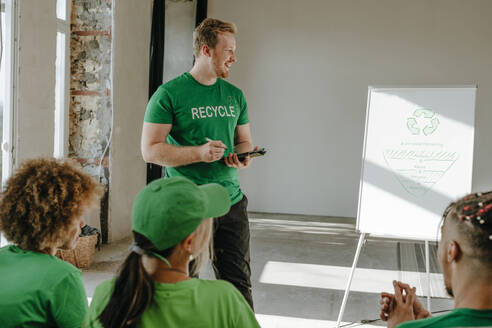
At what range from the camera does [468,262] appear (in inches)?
44.9

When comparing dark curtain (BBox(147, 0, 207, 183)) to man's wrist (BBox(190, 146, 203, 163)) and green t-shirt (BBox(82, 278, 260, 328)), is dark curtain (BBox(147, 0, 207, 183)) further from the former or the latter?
green t-shirt (BBox(82, 278, 260, 328))

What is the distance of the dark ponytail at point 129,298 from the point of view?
108cm

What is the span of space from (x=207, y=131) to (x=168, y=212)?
44.5 inches

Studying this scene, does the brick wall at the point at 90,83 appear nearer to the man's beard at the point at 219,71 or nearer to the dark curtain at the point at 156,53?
the dark curtain at the point at 156,53

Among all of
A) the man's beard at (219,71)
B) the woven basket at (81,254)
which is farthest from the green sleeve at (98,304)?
the woven basket at (81,254)

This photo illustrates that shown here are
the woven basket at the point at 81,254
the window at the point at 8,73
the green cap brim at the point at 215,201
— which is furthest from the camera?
the woven basket at the point at 81,254

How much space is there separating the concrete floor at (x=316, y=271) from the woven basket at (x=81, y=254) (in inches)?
3.4

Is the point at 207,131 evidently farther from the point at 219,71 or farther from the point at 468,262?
the point at 468,262

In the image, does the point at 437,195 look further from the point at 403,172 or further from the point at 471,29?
the point at 471,29

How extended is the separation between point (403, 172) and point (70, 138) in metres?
2.94

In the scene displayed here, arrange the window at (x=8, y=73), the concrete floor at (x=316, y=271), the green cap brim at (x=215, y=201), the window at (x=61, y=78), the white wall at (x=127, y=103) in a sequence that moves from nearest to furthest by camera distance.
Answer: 1. the green cap brim at (x=215, y=201)
2. the concrete floor at (x=316, y=271)
3. the window at (x=8, y=73)
4. the window at (x=61, y=78)
5. the white wall at (x=127, y=103)

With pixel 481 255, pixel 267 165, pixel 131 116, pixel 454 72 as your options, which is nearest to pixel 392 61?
pixel 454 72

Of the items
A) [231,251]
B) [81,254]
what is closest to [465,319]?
[231,251]

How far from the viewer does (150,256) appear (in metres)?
1.17
